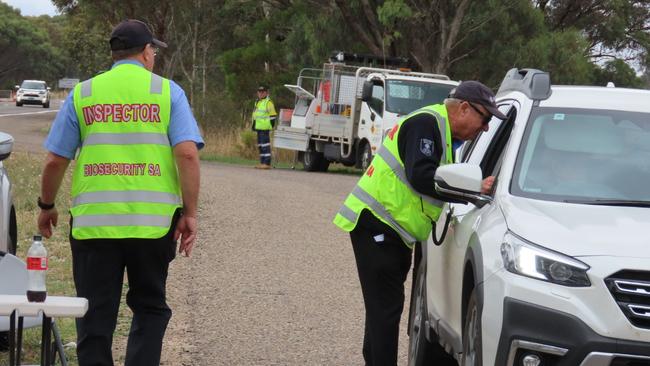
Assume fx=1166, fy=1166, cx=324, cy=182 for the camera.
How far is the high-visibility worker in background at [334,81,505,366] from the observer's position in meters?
5.80

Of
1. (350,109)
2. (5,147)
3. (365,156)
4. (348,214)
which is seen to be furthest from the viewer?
(350,109)

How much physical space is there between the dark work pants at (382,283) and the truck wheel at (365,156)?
19.1 meters

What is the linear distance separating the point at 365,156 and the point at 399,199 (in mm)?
19670

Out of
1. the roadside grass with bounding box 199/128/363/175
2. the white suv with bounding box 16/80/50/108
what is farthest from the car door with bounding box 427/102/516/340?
the white suv with bounding box 16/80/50/108

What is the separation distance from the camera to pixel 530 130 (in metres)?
5.79

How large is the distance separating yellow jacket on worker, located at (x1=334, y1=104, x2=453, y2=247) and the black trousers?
1.02 metres

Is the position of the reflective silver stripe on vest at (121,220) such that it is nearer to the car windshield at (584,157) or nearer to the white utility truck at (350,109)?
the car windshield at (584,157)

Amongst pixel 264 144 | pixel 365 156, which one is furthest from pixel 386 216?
pixel 264 144

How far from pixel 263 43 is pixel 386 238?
117 feet

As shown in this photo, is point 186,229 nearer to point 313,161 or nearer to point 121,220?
point 121,220

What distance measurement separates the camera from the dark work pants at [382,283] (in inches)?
233

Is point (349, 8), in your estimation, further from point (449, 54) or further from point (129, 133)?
point (129, 133)

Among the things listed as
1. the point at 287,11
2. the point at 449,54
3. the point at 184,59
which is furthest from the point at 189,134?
the point at 184,59

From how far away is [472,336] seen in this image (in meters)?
5.18
